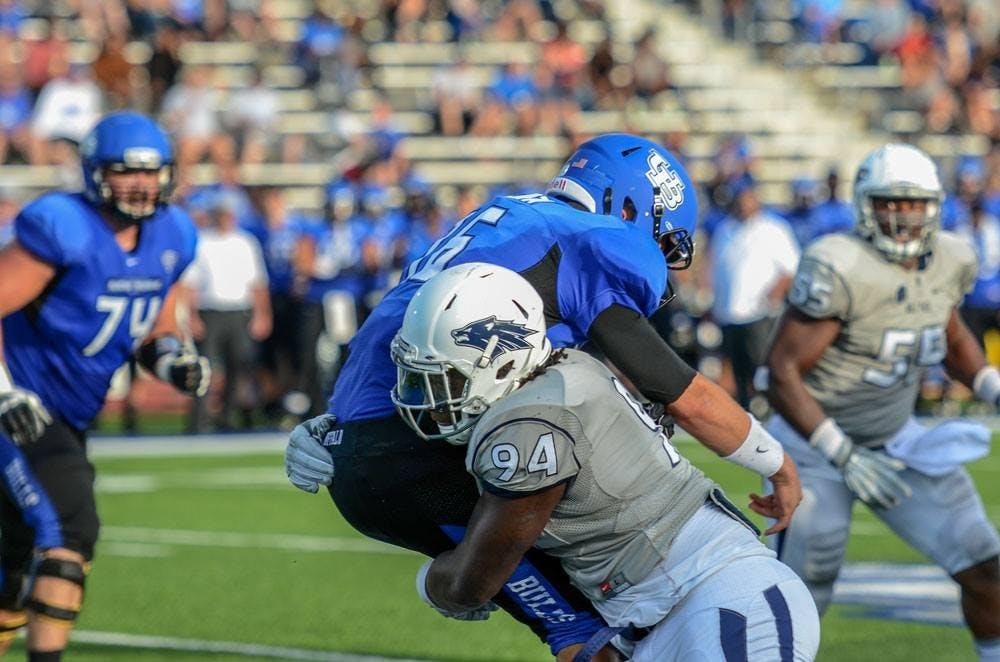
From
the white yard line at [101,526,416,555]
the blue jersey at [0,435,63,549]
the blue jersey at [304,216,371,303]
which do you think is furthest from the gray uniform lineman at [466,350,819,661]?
the blue jersey at [304,216,371,303]

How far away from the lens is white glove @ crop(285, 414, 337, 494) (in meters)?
3.65

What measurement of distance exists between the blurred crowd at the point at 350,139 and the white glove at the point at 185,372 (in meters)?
7.26

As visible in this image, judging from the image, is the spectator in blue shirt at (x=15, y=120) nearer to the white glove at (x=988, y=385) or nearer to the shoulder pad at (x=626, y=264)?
the white glove at (x=988, y=385)

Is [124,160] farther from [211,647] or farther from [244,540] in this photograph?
[244,540]

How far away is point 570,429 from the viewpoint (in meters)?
3.17

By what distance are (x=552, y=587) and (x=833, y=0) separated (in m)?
19.4

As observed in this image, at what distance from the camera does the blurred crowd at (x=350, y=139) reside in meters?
13.7

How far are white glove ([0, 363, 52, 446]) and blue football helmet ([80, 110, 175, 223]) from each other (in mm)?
810

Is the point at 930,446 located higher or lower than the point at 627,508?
lower

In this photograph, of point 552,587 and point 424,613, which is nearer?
point 552,587

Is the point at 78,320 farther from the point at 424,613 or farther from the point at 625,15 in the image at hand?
the point at 625,15

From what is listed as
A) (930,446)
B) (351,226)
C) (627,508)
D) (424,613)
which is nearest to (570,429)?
(627,508)

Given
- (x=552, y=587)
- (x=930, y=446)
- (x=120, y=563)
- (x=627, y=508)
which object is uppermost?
(x=627, y=508)

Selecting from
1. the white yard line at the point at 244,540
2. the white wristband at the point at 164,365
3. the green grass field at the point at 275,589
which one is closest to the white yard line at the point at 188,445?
the green grass field at the point at 275,589
